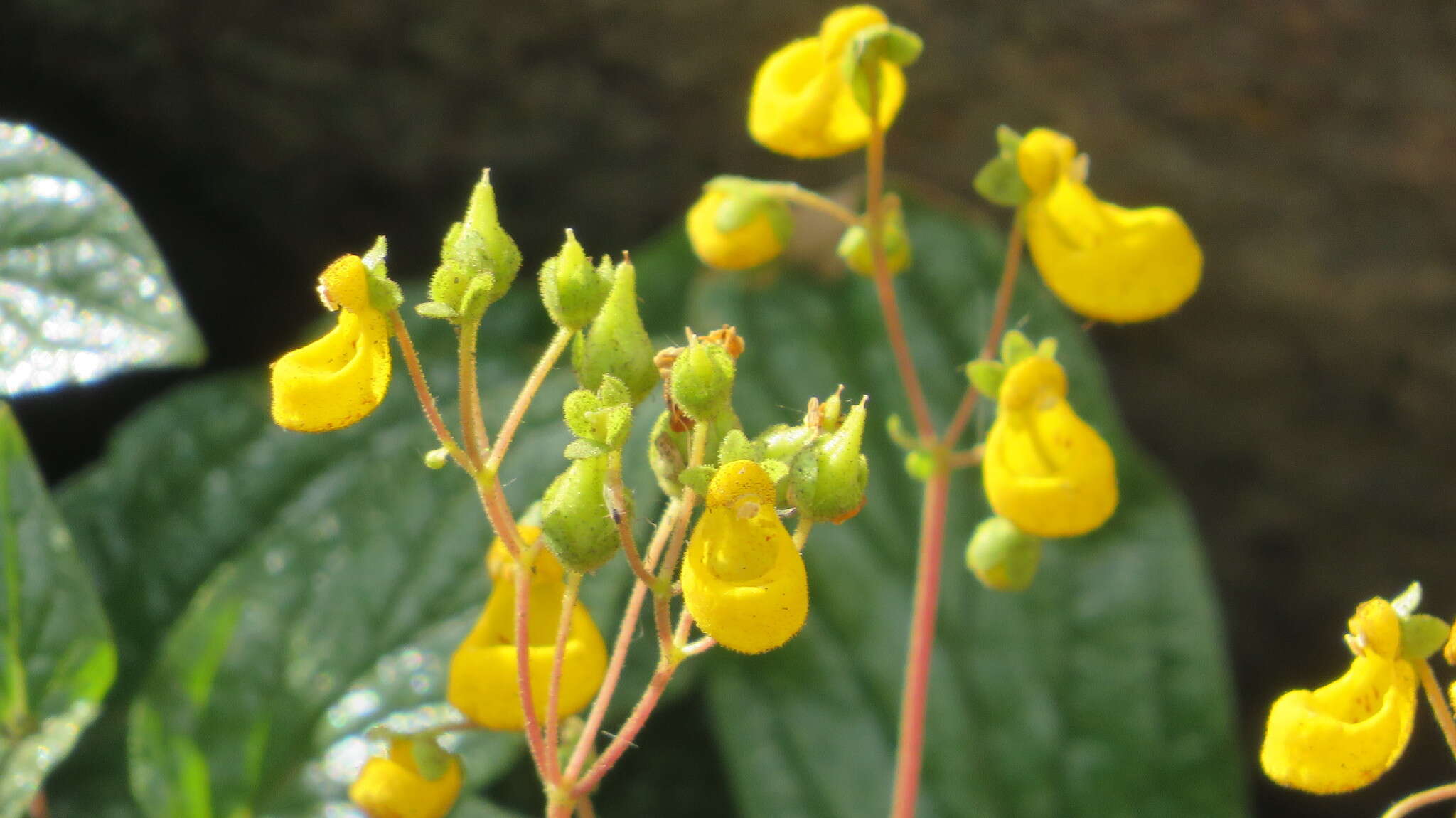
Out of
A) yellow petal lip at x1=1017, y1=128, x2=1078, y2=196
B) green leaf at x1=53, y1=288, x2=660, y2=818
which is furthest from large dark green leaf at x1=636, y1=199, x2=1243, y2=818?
yellow petal lip at x1=1017, y1=128, x2=1078, y2=196

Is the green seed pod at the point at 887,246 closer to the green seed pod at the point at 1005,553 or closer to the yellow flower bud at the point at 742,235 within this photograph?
the yellow flower bud at the point at 742,235

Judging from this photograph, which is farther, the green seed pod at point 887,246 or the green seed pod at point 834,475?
the green seed pod at point 887,246

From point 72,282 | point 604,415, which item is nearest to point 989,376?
point 604,415

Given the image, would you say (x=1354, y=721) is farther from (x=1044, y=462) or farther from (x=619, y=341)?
(x=619, y=341)

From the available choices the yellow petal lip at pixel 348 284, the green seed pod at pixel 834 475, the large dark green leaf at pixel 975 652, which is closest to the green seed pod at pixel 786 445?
the green seed pod at pixel 834 475

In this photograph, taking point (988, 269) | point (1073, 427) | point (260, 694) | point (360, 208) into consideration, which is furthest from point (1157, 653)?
point (360, 208)

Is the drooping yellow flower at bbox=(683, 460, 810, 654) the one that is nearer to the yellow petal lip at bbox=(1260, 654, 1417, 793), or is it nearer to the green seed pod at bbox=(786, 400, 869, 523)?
the green seed pod at bbox=(786, 400, 869, 523)
